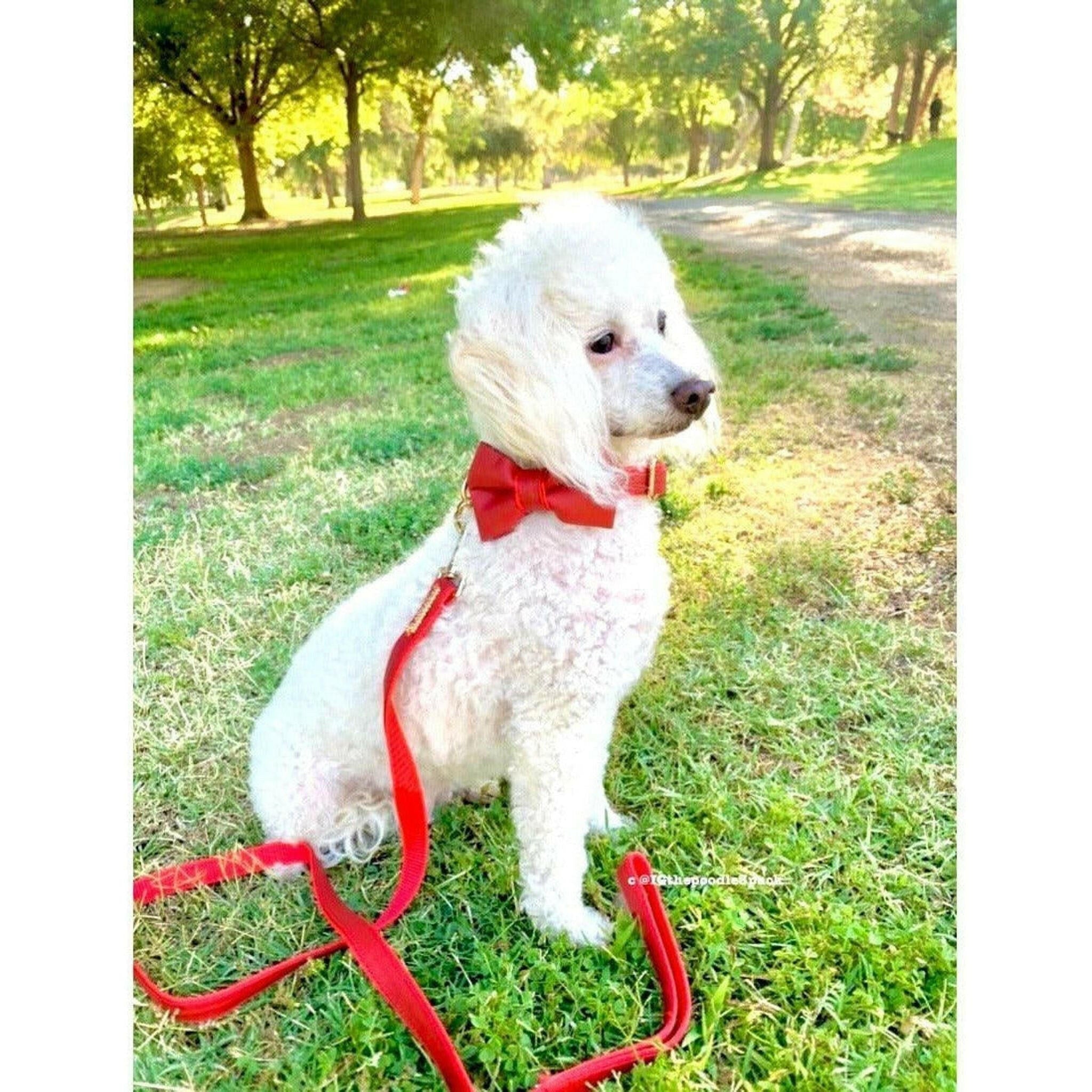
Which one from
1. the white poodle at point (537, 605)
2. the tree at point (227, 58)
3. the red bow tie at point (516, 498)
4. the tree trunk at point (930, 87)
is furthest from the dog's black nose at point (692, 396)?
the tree at point (227, 58)

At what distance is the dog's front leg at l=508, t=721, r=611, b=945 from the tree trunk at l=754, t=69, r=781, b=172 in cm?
135

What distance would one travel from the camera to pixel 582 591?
147cm

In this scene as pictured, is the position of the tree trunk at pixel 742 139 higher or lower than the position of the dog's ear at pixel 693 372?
higher

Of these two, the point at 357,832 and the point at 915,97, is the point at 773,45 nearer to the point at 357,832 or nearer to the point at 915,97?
the point at 915,97

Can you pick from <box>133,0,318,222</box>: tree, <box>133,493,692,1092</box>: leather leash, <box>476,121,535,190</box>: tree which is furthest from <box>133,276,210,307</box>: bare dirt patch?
<box>133,493,692,1092</box>: leather leash

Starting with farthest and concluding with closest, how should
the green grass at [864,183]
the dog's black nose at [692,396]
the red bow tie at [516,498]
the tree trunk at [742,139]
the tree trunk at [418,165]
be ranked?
the tree trunk at [418,165], the tree trunk at [742,139], the green grass at [864,183], the red bow tie at [516,498], the dog's black nose at [692,396]

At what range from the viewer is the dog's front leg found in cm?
150

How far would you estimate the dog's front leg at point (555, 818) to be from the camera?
1495mm

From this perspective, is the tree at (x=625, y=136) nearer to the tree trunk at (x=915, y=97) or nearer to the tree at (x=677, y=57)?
the tree at (x=677, y=57)

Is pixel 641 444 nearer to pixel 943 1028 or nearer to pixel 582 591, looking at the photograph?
pixel 582 591

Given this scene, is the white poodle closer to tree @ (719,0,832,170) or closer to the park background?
the park background

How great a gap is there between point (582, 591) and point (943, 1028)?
0.89 m
